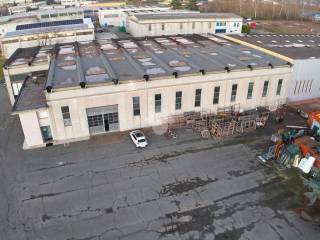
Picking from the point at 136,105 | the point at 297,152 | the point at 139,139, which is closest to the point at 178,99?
the point at 136,105

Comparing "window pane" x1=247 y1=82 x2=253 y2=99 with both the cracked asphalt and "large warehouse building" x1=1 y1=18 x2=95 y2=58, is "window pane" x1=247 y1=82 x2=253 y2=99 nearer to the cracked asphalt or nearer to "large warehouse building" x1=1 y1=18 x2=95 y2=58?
the cracked asphalt

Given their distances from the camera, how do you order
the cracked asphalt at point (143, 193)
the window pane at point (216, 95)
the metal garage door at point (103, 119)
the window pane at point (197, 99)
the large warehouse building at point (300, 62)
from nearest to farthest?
the cracked asphalt at point (143, 193) → the metal garage door at point (103, 119) → the window pane at point (197, 99) → the window pane at point (216, 95) → the large warehouse building at point (300, 62)

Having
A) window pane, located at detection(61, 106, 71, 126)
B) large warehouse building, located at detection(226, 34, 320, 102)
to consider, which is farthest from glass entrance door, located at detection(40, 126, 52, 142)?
large warehouse building, located at detection(226, 34, 320, 102)

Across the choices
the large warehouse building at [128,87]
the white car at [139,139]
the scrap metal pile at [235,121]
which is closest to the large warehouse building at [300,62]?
the large warehouse building at [128,87]

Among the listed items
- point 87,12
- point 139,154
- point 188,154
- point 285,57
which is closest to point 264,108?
point 285,57

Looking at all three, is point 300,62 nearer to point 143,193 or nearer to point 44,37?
point 143,193

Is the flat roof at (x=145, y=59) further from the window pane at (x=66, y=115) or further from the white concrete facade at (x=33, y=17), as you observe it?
the white concrete facade at (x=33, y=17)

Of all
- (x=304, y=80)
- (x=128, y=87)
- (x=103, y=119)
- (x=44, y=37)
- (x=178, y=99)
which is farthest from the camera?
(x=44, y=37)
